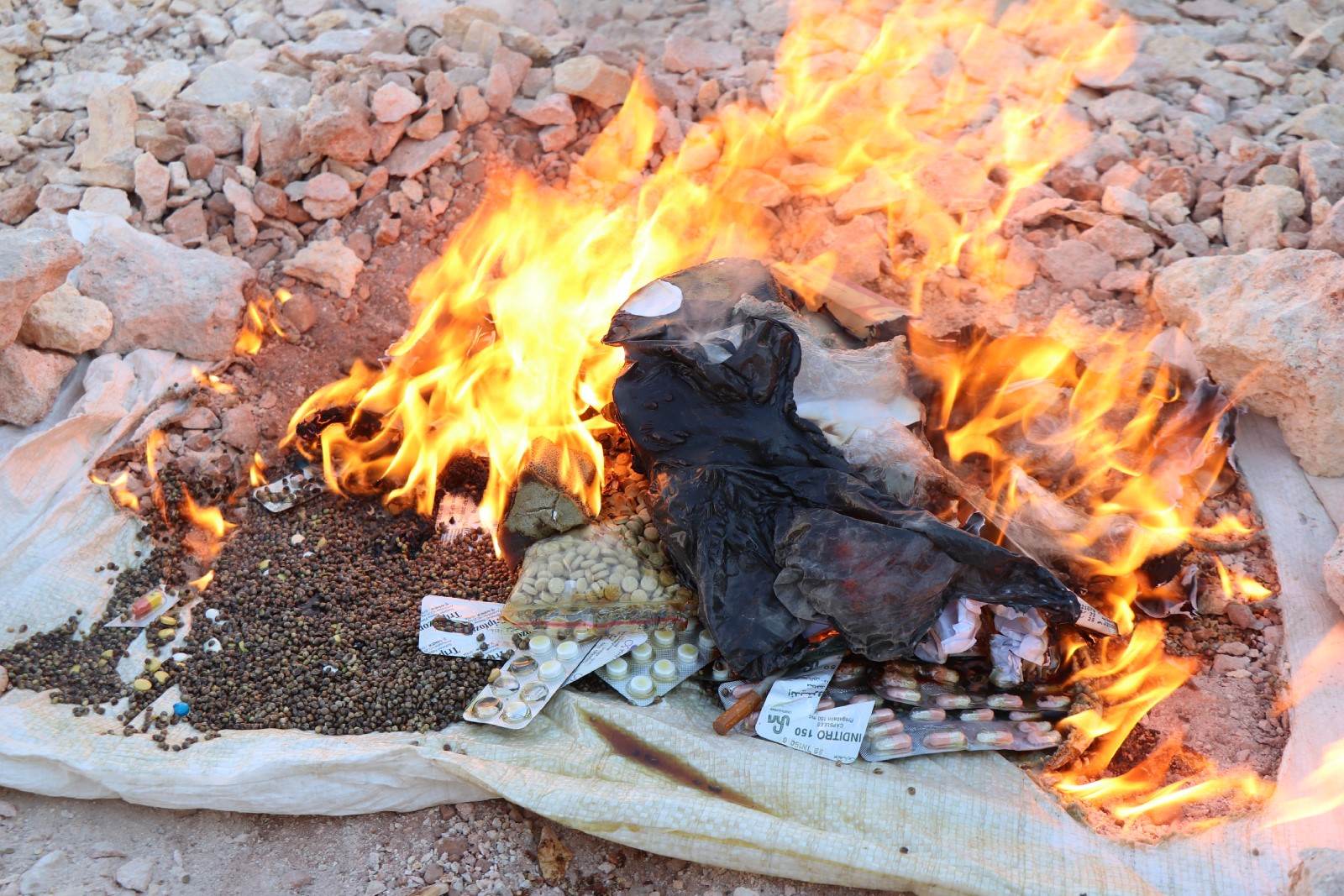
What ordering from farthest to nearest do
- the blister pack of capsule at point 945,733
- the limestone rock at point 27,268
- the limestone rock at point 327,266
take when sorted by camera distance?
the limestone rock at point 327,266
the limestone rock at point 27,268
the blister pack of capsule at point 945,733

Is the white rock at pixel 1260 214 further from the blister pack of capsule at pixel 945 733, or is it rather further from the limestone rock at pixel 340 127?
the limestone rock at pixel 340 127

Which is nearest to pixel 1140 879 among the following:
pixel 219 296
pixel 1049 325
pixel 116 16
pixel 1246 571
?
pixel 1246 571

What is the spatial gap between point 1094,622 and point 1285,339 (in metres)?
1.27

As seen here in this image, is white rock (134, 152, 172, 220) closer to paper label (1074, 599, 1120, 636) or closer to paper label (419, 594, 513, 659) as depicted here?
paper label (419, 594, 513, 659)

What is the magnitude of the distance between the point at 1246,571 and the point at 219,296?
3.93 m

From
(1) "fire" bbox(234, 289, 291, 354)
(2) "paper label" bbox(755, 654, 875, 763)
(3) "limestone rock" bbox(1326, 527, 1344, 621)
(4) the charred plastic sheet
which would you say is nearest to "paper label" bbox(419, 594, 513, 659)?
(4) the charred plastic sheet

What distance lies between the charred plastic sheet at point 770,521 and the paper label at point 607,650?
0.84 ft

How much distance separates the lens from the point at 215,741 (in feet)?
9.25

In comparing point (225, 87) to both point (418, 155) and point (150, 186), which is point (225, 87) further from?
point (418, 155)

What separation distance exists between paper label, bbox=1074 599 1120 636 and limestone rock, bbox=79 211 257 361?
10.8 ft

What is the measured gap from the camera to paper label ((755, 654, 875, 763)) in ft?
9.21

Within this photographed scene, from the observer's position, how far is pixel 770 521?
3039 millimetres

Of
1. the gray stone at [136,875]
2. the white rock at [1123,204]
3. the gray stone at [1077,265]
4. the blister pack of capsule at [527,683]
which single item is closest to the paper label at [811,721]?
the blister pack of capsule at [527,683]

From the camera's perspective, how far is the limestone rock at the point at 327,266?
4301mm
